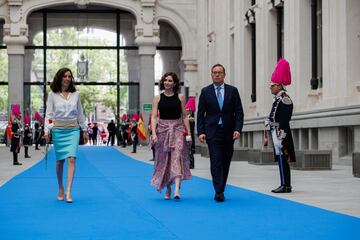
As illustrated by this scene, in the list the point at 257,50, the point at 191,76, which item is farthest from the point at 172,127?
the point at 191,76

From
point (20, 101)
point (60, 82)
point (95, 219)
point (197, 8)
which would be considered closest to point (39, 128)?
point (20, 101)

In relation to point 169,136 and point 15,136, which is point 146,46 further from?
point 169,136

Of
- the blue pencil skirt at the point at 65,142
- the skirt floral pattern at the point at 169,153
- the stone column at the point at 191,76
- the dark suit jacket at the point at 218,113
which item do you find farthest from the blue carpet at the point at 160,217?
the stone column at the point at 191,76

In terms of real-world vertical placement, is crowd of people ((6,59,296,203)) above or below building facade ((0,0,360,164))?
below

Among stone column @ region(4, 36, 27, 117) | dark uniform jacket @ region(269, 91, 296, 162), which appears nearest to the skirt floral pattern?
dark uniform jacket @ region(269, 91, 296, 162)

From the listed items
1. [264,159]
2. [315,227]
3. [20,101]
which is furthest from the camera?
[20,101]

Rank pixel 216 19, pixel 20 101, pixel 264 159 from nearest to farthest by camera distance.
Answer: pixel 264 159
pixel 216 19
pixel 20 101

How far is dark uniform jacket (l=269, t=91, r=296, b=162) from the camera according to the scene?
12836 millimetres

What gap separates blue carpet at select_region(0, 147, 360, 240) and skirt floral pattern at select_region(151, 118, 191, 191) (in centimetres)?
37

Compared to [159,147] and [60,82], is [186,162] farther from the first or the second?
[60,82]

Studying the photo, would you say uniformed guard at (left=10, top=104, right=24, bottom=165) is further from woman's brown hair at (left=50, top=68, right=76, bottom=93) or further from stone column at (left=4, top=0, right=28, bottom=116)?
stone column at (left=4, top=0, right=28, bottom=116)

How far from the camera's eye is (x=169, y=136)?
12.0m

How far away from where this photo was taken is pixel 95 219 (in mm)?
9234

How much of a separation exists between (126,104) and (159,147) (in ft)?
136
